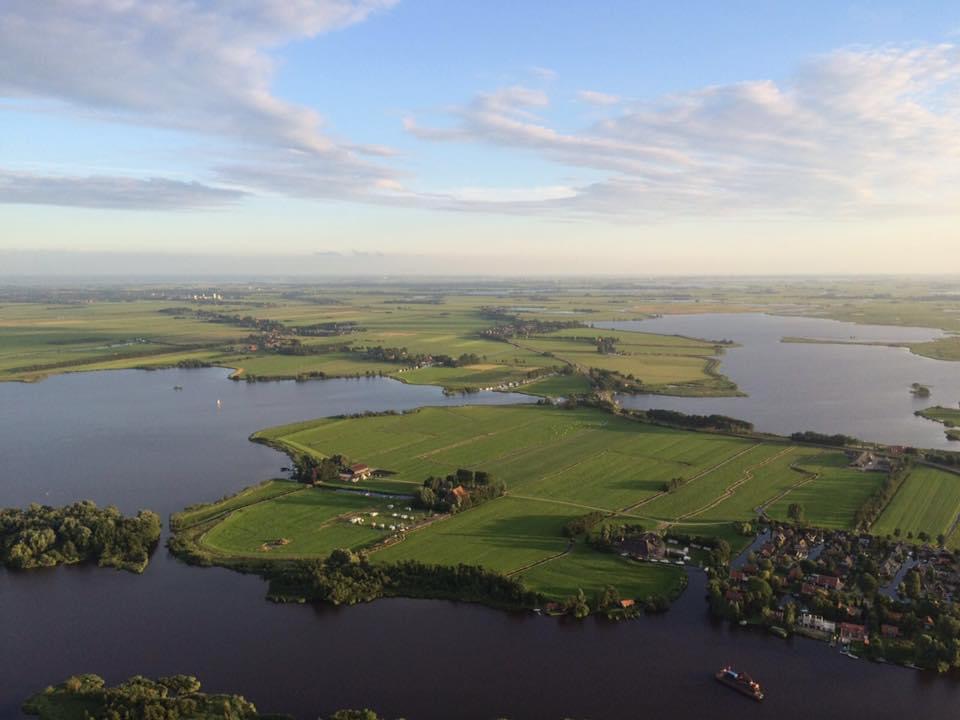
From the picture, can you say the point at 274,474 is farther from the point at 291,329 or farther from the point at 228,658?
A: the point at 291,329

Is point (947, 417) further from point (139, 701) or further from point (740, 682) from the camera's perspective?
point (139, 701)

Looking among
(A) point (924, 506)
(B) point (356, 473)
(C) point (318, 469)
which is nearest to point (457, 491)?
(B) point (356, 473)

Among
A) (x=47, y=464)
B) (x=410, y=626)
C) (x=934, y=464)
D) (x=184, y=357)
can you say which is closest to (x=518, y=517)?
(x=410, y=626)

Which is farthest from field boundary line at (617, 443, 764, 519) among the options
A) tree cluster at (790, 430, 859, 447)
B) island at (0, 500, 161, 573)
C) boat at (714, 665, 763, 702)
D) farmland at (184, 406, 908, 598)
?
island at (0, 500, 161, 573)

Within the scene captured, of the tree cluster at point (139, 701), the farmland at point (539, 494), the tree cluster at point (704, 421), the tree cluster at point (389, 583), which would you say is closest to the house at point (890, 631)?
the farmland at point (539, 494)

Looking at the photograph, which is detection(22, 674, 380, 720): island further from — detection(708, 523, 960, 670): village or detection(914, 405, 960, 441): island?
detection(914, 405, 960, 441): island

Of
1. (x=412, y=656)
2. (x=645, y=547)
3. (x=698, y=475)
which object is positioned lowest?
(x=412, y=656)
